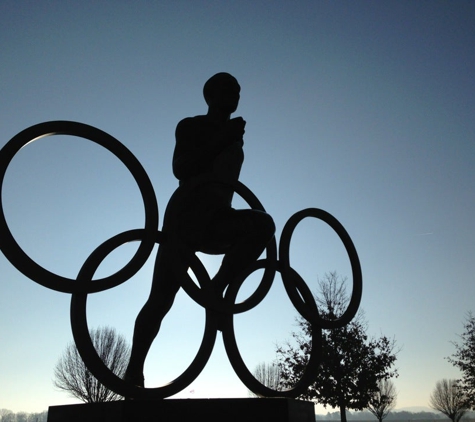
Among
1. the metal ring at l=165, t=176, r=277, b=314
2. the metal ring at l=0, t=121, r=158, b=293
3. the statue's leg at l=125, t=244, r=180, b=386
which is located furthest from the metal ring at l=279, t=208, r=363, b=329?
the metal ring at l=0, t=121, r=158, b=293

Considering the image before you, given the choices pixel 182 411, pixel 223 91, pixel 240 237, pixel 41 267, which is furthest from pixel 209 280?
pixel 223 91

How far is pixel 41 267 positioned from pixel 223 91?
2.96 meters

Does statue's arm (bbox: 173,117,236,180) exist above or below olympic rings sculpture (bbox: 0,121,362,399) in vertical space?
above

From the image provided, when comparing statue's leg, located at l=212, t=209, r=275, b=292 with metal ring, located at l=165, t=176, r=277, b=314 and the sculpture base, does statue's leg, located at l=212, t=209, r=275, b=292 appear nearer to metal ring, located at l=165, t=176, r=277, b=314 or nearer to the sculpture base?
metal ring, located at l=165, t=176, r=277, b=314

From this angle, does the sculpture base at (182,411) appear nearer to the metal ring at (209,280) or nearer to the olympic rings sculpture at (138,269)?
the olympic rings sculpture at (138,269)

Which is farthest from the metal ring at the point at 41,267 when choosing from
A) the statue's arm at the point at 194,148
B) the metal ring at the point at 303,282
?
the metal ring at the point at 303,282

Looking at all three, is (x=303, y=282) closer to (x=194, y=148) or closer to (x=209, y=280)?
(x=209, y=280)

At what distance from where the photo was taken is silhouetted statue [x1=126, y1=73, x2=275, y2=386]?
471 cm

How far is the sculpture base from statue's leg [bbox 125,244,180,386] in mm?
648

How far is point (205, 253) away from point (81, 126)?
1.99 metres

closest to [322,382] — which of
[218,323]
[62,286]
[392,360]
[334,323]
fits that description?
[392,360]

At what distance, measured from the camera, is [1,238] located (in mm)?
3906

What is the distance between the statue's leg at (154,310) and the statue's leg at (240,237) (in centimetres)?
57

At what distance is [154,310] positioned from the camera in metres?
4.60
